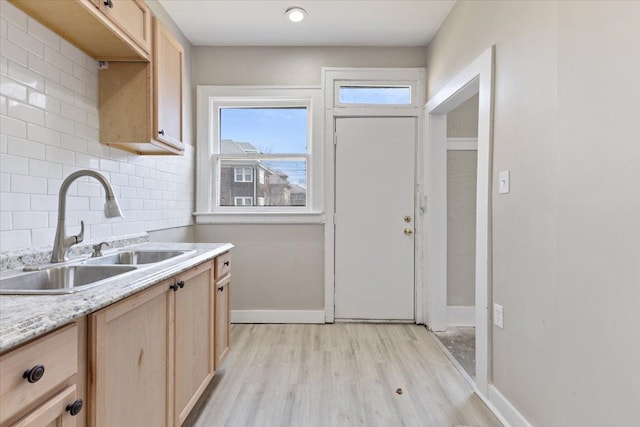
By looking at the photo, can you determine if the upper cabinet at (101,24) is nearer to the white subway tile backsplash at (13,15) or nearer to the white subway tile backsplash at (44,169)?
the white subway tile backsplash at (13,15)

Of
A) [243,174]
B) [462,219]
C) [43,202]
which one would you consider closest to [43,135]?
[43,202]

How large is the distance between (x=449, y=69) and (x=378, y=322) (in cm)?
234

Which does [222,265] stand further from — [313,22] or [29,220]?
[313,22]

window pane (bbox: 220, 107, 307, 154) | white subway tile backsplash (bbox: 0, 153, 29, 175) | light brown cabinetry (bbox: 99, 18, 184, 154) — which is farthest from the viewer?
window pane (bbox: 220, 107, 307, 154)

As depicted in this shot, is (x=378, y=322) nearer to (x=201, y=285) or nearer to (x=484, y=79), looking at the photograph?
(x=201, y=285)

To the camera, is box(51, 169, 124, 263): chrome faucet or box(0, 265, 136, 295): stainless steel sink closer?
box(0, 265, 136, 295): stainless steel sink

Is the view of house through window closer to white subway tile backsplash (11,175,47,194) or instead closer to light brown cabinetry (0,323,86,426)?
white subway tile backsplash (11,175,47,194)

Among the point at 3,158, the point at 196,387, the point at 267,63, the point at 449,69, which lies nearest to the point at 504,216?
the point at 449,69

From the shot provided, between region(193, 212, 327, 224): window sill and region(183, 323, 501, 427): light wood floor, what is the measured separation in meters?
1.03

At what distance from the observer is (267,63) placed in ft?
10.6

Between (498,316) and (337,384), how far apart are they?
107 cm

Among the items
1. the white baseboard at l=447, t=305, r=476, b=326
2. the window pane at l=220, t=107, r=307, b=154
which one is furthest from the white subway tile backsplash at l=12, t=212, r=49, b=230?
the white baseboard at l=447, t=305, r=476, b=326

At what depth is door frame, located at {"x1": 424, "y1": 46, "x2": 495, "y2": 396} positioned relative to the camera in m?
1.92

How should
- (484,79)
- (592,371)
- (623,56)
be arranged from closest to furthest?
(623,56)
(592,371)
(484,79)
